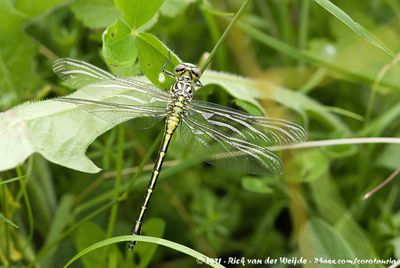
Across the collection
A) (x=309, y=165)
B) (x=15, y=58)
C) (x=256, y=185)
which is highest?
(x=15, y=58)

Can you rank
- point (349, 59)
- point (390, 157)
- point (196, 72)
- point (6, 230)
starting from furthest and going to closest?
point (349, 59)
point (390, 157)
point (196, 72)
point (6, 230)

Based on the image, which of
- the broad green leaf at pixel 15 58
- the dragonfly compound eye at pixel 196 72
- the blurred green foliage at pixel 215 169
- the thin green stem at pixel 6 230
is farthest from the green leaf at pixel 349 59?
the thin green stem at pixel 6 230

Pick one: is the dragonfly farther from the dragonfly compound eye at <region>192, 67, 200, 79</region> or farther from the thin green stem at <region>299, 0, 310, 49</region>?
the thin green stem at <region>299, 0, 310, 49</region>

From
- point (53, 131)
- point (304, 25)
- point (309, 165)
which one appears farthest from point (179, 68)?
point (304, 25)

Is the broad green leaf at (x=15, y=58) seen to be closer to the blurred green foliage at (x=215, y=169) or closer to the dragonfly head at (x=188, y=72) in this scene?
the blurred green foliage at (x=215, y=169)

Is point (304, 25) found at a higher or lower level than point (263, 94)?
higher

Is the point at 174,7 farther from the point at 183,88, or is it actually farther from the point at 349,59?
the point at 349,59

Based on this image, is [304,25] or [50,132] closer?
[50,132]
